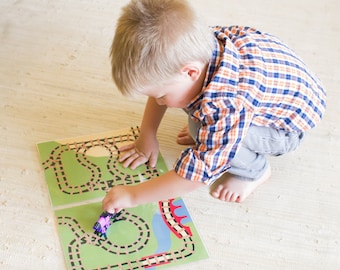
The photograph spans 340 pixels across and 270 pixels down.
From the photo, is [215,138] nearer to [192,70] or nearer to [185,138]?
[192,70]

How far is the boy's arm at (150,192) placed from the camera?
1.08 metres

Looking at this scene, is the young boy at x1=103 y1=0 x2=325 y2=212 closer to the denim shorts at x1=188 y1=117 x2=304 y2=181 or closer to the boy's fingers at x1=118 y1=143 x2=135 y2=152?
the denim shorts at x1=188 y1=117 x2=304 y2=181

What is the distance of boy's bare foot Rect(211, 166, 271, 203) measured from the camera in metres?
1.26

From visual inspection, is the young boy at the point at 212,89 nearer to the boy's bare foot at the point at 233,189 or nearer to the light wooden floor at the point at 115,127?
the boy's bare foot at the point at 233,189

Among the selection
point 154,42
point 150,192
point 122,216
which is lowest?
point 122,216

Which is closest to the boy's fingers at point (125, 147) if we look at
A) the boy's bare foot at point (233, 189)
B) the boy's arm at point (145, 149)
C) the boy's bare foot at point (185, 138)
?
the boy's arm at point (145, 149)

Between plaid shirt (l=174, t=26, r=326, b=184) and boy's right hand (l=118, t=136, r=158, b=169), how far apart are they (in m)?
0.25

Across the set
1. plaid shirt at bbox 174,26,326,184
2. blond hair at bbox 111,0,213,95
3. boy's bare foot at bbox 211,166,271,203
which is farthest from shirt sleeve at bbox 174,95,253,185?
boy's bare foot at bbox 211,166,271,203

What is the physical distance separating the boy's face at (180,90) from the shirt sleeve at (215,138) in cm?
4

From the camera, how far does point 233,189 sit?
1.26 metres

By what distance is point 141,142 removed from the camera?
133 centimetres

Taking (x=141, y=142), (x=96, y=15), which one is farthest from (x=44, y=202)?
(x=96, y=15)

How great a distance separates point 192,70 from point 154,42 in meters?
0.10

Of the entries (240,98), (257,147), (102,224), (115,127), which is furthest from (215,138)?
(115,127)
